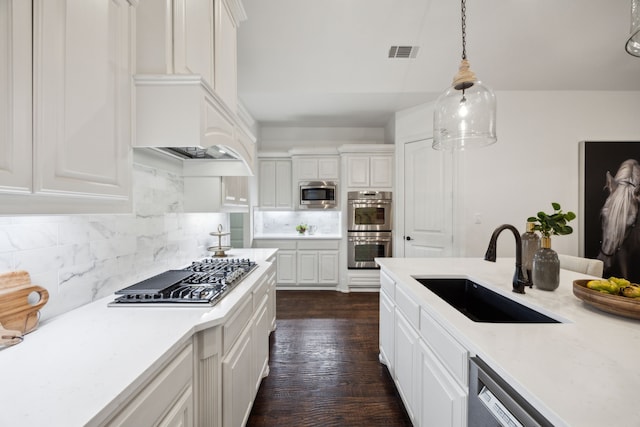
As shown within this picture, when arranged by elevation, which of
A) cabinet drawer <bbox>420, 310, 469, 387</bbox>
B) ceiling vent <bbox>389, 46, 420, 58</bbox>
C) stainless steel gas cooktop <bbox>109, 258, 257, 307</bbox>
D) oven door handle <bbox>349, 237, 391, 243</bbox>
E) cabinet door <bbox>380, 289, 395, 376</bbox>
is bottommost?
cabinet door <bbox>380, 289, 395, 376</bbox>

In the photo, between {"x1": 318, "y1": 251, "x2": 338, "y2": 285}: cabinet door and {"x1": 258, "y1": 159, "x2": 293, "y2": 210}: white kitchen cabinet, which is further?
{"x1": 258, "y1": 159, "x2": 293, "y2": 210}: white kitchen cabinet

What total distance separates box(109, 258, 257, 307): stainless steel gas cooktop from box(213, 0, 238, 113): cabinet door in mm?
1124

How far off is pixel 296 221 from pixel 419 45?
329cm

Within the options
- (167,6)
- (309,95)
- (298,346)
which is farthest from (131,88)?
(309,95)

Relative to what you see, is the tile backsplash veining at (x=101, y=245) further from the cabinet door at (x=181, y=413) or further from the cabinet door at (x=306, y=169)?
the cabinet door at (x=306, y=169)

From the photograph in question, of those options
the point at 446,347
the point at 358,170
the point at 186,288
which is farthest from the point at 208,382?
the point at 358,170

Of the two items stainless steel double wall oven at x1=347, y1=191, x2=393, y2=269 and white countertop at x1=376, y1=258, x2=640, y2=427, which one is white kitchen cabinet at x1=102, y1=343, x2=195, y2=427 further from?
stainless steel double wall oven at x1=347, y1=191, x2=393, y2=269

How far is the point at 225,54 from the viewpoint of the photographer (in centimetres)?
190

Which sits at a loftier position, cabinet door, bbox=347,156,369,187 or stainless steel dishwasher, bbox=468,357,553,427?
cabinet door, bbox=347,156,369,187

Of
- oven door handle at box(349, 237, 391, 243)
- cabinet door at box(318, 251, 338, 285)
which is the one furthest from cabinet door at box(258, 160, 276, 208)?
oven door handle at box(349, 237, 391, 243)

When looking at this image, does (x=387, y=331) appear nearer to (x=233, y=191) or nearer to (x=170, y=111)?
(x=233, y=191)

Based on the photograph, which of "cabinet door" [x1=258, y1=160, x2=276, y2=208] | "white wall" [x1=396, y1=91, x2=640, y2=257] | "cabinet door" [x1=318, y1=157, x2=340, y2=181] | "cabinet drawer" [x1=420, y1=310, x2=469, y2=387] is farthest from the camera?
"cabinet door" [x1=258, y1=160, x2=276, y2=208]

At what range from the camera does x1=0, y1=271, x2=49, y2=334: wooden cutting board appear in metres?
0.90

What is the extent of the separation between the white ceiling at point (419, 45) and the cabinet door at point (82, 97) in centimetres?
201
